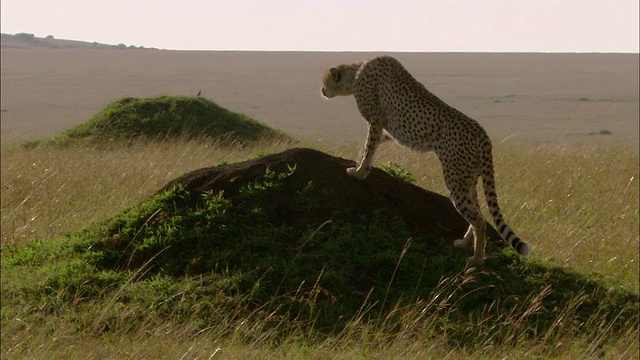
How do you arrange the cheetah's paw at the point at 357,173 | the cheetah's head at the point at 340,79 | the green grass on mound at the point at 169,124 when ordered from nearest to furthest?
the cheetah's paw at the point at 357,173, the cheetah's head at the point at 340,79, the green grass on mound at the point at 169,124

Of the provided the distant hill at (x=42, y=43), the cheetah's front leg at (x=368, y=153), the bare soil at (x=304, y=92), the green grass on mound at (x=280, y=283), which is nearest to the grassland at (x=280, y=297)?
the green grass on mound at (x=280, y=283)

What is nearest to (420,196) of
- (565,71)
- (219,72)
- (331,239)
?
(331,239)

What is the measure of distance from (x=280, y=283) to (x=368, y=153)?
1.16m

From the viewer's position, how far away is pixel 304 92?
1615 inches

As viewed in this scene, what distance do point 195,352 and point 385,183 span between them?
2.81m

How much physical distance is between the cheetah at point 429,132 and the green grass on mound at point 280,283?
322 mm

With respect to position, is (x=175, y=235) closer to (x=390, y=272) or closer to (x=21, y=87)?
(x=390, y=272)

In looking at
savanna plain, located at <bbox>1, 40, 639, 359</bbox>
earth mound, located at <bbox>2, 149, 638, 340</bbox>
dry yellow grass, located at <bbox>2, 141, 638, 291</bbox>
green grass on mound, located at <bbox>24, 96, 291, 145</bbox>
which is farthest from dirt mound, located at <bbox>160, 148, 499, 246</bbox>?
green grass on mound, located at <bbox>24, 96, 291, 145</bbox>

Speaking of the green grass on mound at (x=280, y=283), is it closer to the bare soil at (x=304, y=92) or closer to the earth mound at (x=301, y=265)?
the earth mound at (x=301, y=265)

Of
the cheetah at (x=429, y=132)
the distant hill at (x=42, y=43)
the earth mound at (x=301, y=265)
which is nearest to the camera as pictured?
the earth mound at (x=301, y=265)

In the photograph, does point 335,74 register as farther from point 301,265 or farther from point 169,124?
point 169,124

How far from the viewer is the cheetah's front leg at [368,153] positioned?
23.3ft

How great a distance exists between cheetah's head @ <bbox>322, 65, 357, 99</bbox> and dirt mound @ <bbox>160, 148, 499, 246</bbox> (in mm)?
505

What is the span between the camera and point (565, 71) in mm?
62062
